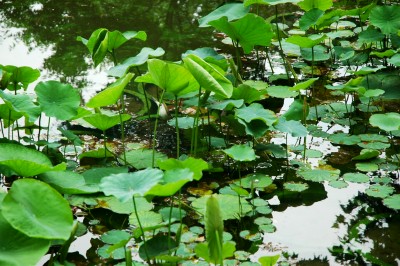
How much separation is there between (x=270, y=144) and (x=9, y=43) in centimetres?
188

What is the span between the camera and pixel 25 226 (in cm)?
155

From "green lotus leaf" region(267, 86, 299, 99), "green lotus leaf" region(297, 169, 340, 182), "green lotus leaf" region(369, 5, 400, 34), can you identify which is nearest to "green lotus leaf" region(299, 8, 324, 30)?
"green lotus leaf" region(369, 5, 400, 34)

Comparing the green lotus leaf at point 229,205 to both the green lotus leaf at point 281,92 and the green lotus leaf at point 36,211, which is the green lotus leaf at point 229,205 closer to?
the green lotus leaf at point 36,211

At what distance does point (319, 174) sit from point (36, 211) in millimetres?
1167

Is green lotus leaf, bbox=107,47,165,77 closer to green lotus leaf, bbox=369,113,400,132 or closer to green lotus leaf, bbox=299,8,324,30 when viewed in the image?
green lotus leaf, bbox=369,113,400,132

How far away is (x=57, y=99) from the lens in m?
2.29

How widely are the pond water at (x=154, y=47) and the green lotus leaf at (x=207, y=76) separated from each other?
0.44 m

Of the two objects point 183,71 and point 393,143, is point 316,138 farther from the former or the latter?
point 183,71

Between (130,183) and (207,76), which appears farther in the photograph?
(207,76)

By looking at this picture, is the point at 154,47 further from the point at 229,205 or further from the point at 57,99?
the point at 229,205

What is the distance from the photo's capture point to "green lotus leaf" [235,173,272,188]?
2.31 metres

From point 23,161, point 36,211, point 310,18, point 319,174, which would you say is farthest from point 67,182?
point 310,18

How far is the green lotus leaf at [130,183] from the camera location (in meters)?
1.58

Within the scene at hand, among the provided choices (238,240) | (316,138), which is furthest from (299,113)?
(238,240)
